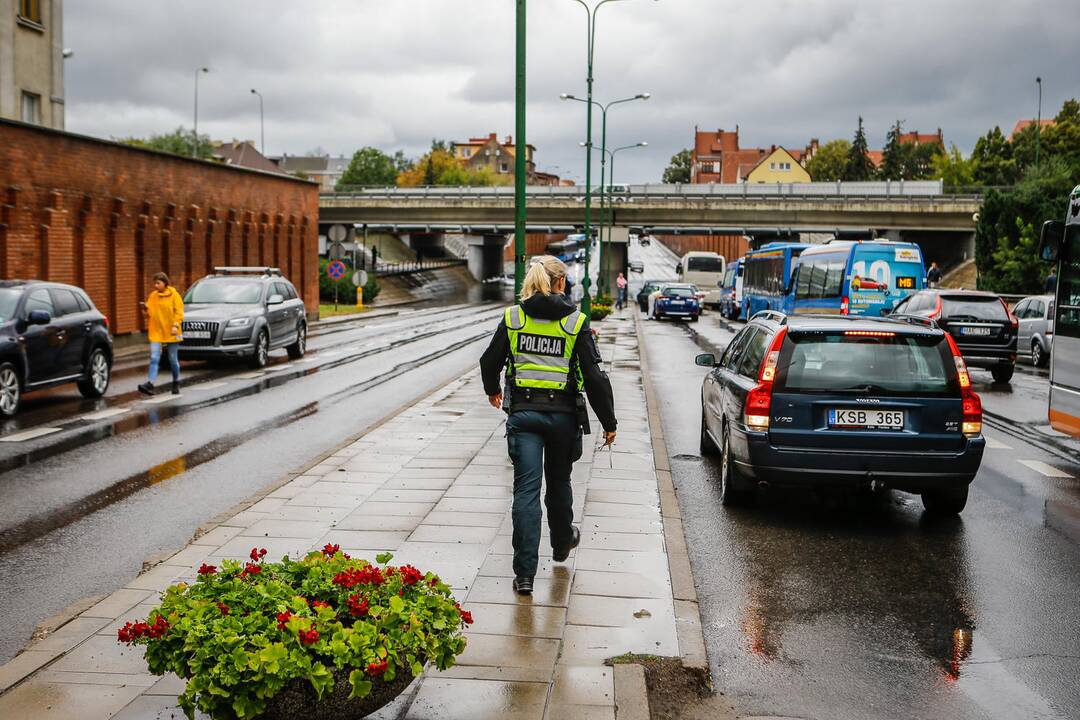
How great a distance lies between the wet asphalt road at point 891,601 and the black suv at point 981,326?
36.5 ft

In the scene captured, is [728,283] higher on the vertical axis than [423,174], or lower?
lower

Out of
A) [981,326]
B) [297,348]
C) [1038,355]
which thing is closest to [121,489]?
[297,348]

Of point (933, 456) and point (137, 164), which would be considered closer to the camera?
point (933, 456)

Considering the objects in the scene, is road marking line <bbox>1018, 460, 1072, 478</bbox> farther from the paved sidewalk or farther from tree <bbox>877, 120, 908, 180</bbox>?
tree <bbox>877, 120, 908, 180</bbox>

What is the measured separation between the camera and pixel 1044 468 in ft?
37.9

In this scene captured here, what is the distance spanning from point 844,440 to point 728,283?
162 ft

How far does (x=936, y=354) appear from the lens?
27.5 ft

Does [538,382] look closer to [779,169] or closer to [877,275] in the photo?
[877,275]

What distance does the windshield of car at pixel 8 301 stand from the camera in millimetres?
14414

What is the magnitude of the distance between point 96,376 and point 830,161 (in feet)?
463

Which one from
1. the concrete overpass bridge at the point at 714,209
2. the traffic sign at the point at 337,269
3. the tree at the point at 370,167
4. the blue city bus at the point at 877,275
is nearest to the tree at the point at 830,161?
the tree at the point at 370,167

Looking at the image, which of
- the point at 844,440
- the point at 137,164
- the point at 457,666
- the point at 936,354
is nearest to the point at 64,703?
the point at 457,666

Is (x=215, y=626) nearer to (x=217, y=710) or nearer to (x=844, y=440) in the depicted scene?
(x=217, y=710)

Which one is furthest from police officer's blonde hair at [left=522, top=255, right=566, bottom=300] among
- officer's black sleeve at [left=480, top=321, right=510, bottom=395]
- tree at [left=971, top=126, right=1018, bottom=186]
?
tree at [left=971, top=126, right=1018, bottom=186]
